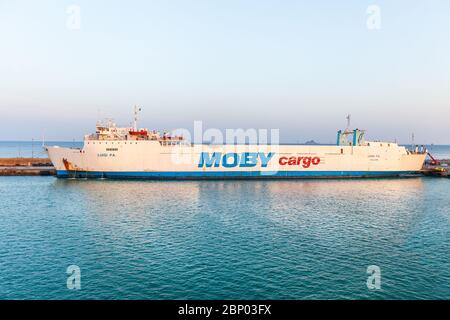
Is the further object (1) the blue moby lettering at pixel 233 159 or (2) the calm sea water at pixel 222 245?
(1) the blue moby lettering at pixel 233 159

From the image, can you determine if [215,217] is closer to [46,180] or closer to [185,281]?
[185,281]

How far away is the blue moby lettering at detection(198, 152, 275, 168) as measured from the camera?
51009mm

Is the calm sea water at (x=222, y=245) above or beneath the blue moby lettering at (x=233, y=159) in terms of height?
beneath

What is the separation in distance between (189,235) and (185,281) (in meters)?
6.95

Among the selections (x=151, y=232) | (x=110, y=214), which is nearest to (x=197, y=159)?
(x=110, y=214)

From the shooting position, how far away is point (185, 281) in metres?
15.1

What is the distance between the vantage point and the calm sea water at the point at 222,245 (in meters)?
14.6
